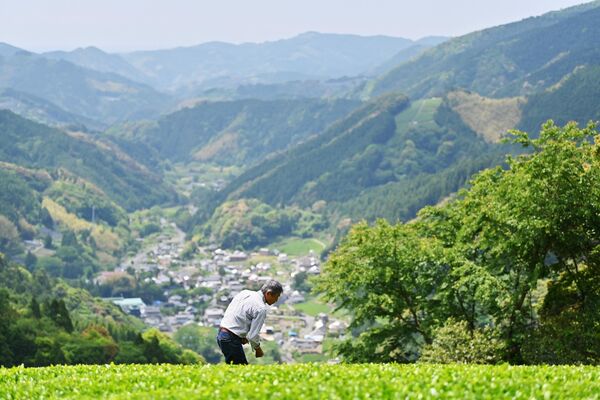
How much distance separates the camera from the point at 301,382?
12.5 meters

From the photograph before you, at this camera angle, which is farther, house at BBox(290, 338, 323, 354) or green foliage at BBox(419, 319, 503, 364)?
house at BBox(290, 338, 323, 354)

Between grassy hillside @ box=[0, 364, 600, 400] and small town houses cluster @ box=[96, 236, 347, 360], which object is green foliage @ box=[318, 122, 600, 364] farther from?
small town houses cluster @ box=[96, 236, 347, 360]

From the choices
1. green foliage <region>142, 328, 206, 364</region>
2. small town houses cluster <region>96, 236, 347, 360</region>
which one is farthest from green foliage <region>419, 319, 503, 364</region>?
small town houses cluster <region>96, 236, 347, 360</region>

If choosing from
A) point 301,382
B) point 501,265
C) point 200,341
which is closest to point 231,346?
point 301,382

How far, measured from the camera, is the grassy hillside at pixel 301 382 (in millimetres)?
11586

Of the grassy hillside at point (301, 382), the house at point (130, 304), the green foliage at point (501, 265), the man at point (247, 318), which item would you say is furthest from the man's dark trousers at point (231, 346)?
the house at point (130, 304)

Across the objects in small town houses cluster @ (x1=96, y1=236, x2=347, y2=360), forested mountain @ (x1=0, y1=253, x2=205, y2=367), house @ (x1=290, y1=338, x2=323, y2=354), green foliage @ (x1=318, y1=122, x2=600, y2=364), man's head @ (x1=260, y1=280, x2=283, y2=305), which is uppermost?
man's head @ (x1=260, y1=280, x2=283, y2=305)

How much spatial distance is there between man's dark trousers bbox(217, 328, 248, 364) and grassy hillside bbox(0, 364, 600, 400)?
885 millimetres

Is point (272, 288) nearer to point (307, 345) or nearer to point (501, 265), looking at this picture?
point (501, 265)

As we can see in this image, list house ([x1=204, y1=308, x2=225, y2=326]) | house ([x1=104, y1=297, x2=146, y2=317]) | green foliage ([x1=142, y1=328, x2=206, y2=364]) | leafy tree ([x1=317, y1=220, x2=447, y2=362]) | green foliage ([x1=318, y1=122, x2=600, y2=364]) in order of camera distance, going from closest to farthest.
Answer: green foliage ([x1=318, y1=122, x2=600, y2=364]) → leafy tree ([x1=317, y1=220, x2=447, y2=362]) → green foliage ([x1=142, y1=328, x2=206, y2=364]) → house ([x1=204, y1=308, x2=225, y2=326]) → house ([x1=104, y1=297, x2=146, y2=317])

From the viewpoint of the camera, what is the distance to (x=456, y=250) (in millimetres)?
30922

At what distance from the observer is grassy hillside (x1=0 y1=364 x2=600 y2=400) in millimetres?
11586

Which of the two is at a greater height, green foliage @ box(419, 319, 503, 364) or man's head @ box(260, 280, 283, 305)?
man's head @ box(260, 280, 283, 305)

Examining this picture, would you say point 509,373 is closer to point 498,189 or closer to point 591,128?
A: point 498,189
